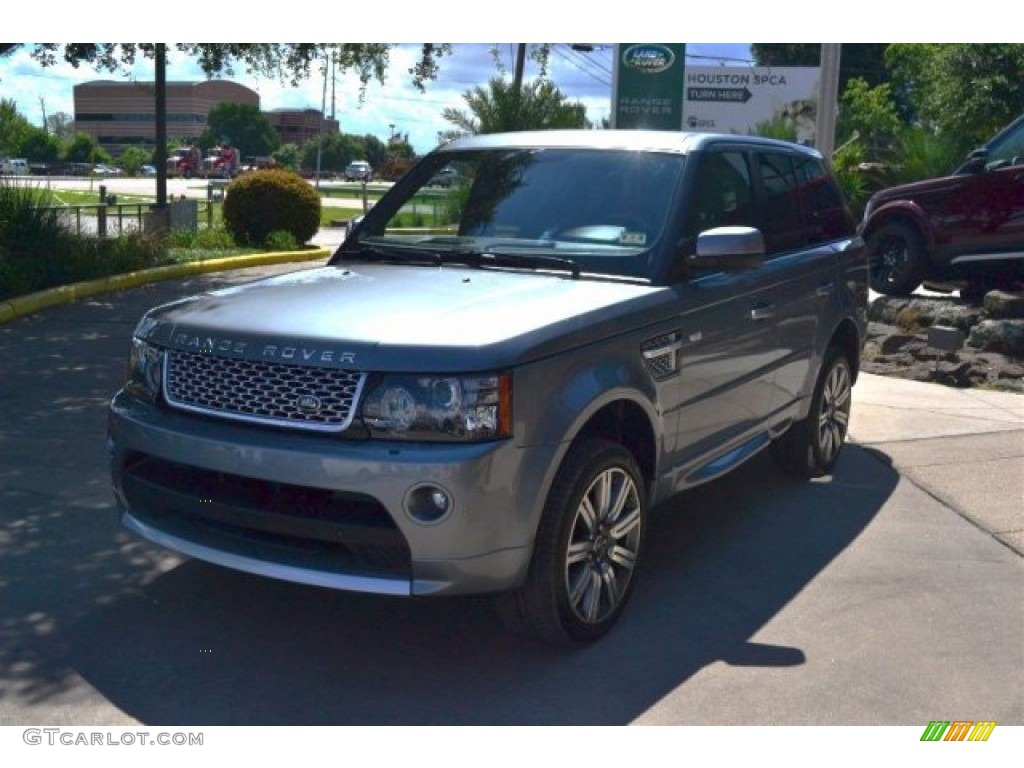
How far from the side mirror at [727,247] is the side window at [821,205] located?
167 centimetres

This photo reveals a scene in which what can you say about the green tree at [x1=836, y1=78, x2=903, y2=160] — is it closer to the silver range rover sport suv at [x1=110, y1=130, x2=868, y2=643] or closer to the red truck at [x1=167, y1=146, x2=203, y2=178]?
the silver range rover sport suv at [x1=110, y1=130, x2=868, y2=643]

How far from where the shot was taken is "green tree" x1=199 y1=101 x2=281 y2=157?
10619cm

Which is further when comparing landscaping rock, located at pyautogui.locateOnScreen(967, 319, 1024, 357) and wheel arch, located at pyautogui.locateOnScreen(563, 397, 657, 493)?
landscaping rock, located at pyautogui.locateOnScreen(967, 319, 1024, 357)

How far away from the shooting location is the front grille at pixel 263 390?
399 centimetres

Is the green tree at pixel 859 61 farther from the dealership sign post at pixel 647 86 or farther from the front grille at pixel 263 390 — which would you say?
the front grille at pixel 263 390

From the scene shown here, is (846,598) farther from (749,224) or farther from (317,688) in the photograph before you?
(317,688)

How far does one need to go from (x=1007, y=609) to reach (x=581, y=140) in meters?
2.79

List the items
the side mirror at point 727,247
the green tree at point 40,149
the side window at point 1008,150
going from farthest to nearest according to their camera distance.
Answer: the green tree at point 40,149
the side window at point 1008,150
the side mirror at point 727,247

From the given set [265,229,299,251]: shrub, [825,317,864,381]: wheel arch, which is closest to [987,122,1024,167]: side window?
[825,317,864,381]: wheel arch

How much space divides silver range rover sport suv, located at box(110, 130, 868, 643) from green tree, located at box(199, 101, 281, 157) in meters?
105

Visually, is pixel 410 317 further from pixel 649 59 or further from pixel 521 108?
pixel 649 59

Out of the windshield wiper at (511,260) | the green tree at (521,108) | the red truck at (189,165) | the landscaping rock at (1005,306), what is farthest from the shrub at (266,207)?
the red truck at (189,165)

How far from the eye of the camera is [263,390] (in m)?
4.12

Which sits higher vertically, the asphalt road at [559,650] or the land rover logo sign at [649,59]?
the land rover logo sign at [649,59]
